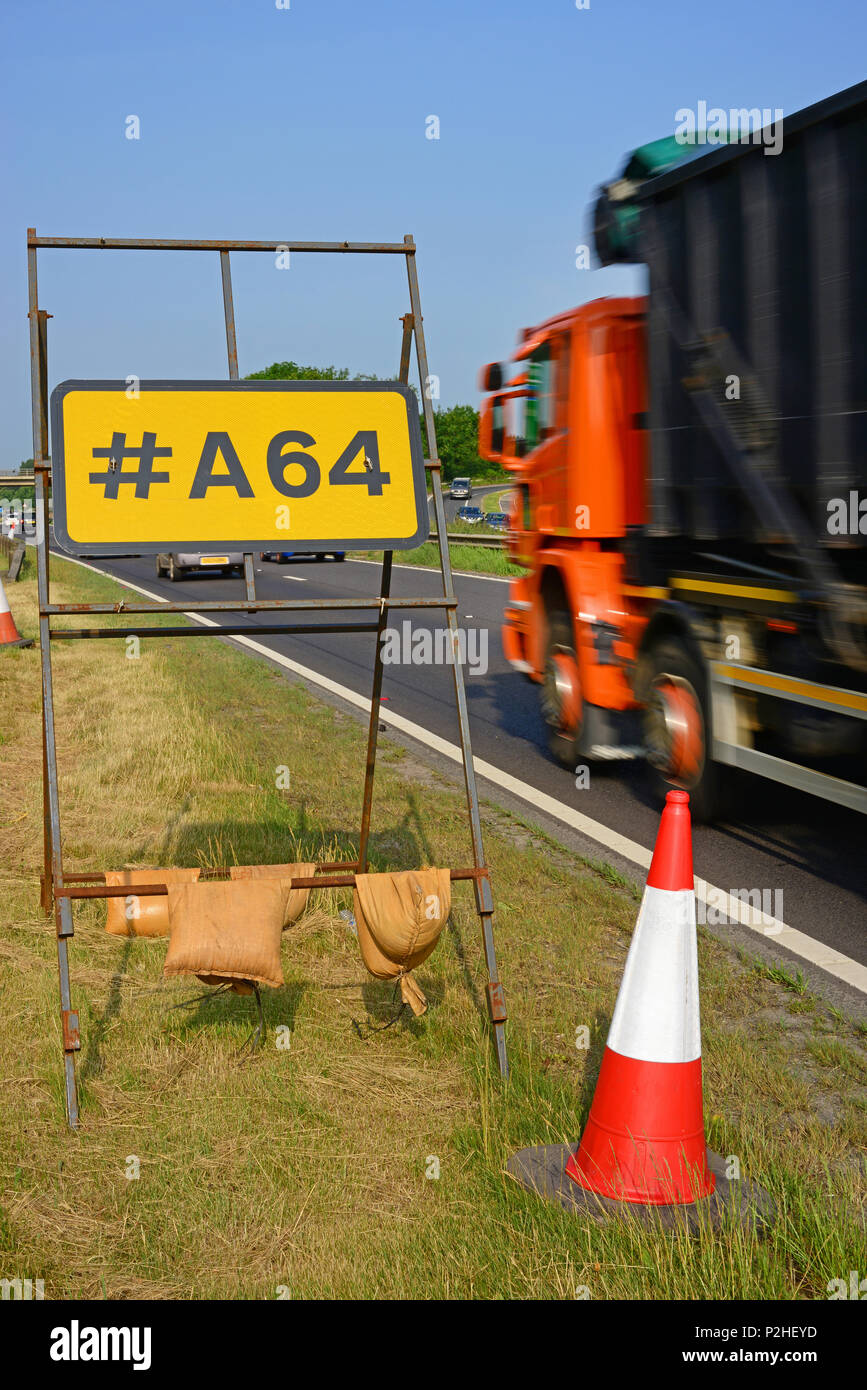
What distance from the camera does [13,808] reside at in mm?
6926

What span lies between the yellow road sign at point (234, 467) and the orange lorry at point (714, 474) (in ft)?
7.25

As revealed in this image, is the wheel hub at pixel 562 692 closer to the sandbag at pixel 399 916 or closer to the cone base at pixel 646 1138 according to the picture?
the sandbag at pixel 399 916

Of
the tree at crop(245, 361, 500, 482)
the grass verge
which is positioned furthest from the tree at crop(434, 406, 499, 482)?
the grass verge

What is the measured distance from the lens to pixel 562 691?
8.60 metres

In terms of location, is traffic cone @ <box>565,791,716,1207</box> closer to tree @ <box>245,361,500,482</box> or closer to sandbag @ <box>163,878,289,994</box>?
sandbag @ <box>163,878,289,994</box>

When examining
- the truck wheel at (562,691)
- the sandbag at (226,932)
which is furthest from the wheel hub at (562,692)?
the sandbag at (226,932)

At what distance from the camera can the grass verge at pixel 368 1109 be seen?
113 inches

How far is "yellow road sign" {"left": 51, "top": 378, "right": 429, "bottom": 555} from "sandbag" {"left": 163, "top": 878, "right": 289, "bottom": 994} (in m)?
1.04

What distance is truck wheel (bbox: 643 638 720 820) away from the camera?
679 cm

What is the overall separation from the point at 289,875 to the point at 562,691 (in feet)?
15.6

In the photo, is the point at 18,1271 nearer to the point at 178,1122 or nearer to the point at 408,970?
the point at 178,1122
